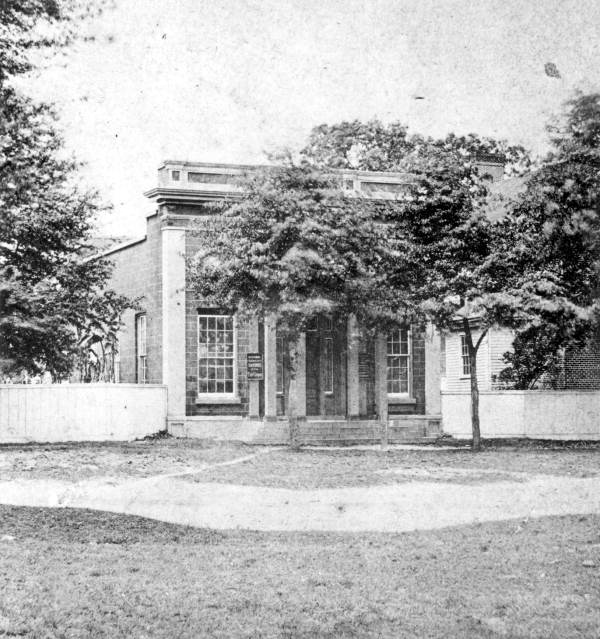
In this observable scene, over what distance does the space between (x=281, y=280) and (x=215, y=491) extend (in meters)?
6.40

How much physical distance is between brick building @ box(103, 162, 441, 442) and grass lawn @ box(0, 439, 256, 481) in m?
1.85

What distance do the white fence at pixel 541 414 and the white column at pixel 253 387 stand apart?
5516 mm

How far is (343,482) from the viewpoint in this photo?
48.0ft

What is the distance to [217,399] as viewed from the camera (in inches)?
923

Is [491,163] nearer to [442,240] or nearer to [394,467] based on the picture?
[442,240]

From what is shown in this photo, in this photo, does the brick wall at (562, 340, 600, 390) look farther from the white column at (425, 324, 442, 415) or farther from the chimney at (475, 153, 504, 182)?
the chimney at (475, 153, 504, 182)

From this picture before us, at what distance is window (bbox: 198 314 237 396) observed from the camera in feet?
77.3

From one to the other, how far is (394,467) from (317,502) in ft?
13.8

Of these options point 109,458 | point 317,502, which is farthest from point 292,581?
point 109,458

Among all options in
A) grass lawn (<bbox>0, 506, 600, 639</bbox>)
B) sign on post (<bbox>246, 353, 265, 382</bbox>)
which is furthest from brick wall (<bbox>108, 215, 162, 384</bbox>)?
grass lawn (<bbox>0, 506, 600, 639</bbox>)

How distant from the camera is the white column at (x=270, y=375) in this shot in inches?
928

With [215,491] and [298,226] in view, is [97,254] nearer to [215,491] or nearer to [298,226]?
[298,226]

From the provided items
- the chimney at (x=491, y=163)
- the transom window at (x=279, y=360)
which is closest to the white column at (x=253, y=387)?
the transom window at (x=279, y=360)

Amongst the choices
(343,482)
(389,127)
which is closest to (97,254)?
(343,482)
